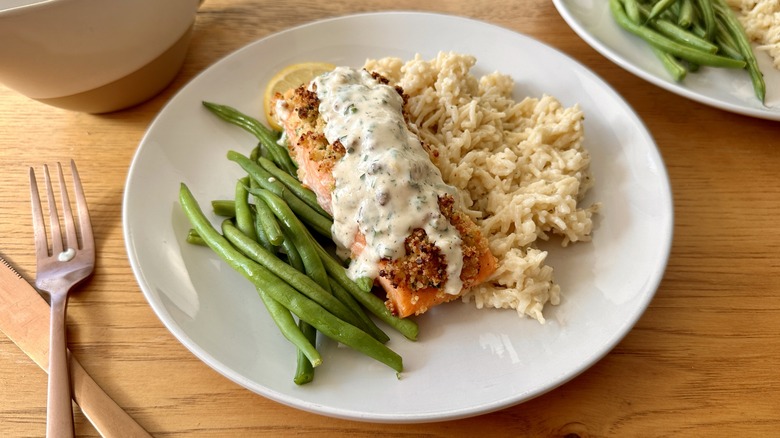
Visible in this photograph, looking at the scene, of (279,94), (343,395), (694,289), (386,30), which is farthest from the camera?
(386,30)

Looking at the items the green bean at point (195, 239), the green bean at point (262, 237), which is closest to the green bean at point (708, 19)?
the green bean at point (262, 237)

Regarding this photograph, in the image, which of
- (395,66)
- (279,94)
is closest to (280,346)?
(279,94)

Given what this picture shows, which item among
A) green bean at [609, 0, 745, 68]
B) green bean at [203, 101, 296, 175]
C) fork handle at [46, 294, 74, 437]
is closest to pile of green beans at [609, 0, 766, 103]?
green bean at [609, 0, 745, 68]

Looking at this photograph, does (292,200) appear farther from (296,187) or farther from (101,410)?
(101,410)

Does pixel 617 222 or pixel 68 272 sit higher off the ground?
pixel 617 222

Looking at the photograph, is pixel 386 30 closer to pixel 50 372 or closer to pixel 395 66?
pixel 395 66

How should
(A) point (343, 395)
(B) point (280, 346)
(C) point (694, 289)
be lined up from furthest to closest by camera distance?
(C) point (694, 289)
(B) point (280, 346)
(A) point (343, 395)

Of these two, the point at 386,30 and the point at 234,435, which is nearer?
the point at 234,435
